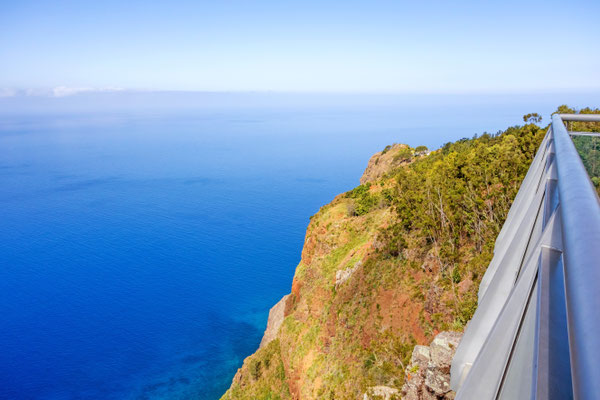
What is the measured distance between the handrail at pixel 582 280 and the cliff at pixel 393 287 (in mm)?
8112

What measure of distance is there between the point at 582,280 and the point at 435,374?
27.4 ft

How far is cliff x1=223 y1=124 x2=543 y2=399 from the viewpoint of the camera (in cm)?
1545

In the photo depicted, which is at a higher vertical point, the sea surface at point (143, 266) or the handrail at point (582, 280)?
the handrail at point (582, 280)

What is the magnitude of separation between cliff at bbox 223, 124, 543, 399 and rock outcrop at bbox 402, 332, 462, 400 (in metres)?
0.05

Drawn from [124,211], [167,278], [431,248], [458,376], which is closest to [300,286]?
[431,248]

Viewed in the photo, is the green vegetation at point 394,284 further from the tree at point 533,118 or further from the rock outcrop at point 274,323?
the rock outcrop at point 274,323

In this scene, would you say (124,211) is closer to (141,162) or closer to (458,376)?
(141,162)

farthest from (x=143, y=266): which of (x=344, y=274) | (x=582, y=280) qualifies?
(x=582, y=280)

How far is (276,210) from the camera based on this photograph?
83.8m

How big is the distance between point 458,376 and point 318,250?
26.5 metres

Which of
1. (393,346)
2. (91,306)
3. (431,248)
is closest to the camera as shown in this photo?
(393,346)

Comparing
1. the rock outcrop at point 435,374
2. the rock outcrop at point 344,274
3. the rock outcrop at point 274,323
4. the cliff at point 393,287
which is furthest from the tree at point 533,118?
the rock outcrop at point 435,374

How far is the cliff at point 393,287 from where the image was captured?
1545cm

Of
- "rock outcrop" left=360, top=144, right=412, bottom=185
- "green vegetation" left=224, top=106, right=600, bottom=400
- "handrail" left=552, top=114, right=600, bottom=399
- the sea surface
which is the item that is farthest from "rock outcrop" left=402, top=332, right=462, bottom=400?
"rock outcrop" left=360, top=144, right=412, bottom=185
